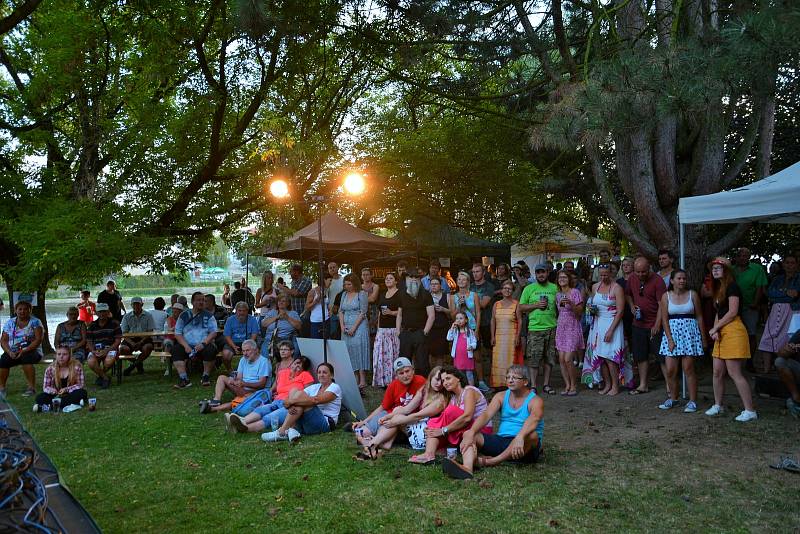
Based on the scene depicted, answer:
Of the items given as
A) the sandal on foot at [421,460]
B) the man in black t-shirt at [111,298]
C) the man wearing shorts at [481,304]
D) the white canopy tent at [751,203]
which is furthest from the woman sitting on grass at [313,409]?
the man in black t-shirt at [111,298]

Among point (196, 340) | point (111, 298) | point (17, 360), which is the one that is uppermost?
point (111, 298)

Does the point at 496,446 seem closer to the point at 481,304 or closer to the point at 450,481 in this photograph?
the point at 450,481

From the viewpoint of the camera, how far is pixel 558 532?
4023 mm

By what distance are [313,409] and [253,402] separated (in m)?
1.08

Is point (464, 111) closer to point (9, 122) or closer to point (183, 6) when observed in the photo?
point (183, 6)

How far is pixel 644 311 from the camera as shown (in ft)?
27.1

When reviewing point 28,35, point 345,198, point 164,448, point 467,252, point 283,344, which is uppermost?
point 28,35

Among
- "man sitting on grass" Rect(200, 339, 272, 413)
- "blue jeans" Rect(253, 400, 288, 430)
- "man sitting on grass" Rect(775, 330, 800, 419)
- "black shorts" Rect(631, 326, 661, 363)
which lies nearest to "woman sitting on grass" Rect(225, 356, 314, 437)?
"blue jeans" Rect(253, 400, 288, 430)

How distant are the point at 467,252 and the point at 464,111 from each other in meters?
5.02

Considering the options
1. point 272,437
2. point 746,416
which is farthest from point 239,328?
point 746,416

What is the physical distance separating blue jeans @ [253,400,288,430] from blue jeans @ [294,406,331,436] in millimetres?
214

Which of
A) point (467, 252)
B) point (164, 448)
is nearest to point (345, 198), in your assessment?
point (467, 252)

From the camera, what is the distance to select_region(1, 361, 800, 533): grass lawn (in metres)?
4.27

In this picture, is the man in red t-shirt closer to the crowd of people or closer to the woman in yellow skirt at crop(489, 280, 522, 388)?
the crowd of people
